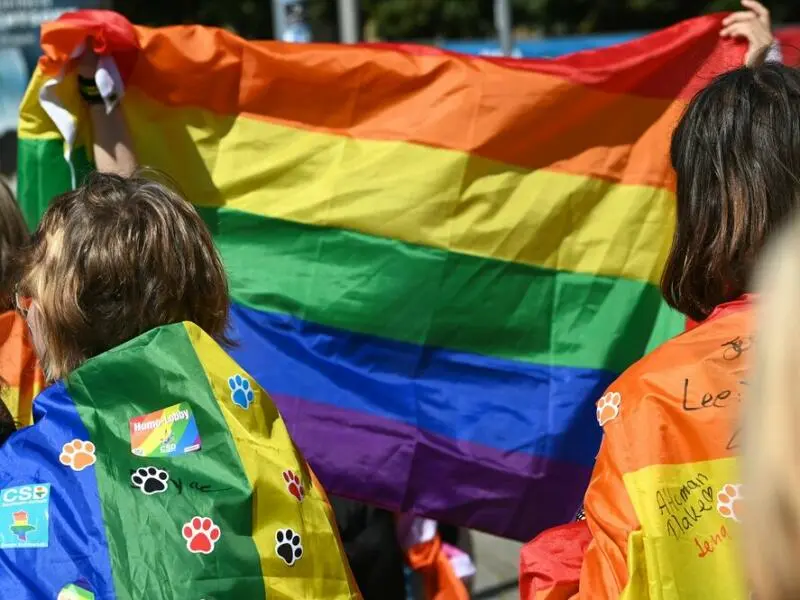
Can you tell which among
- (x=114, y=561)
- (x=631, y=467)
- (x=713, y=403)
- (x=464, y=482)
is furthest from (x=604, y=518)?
(x=464, y=482)

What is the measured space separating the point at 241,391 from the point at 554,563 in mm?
573

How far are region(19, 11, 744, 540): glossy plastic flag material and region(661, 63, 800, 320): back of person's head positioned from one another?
0.96 meters

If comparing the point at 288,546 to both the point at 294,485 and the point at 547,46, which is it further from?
the point at 547,46

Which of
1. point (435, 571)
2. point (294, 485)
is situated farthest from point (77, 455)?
point (435, 571)

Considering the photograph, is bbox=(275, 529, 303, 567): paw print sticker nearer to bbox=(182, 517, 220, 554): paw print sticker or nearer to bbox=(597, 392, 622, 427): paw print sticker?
bbox=(182, 517, 220, 554): paw print sticker

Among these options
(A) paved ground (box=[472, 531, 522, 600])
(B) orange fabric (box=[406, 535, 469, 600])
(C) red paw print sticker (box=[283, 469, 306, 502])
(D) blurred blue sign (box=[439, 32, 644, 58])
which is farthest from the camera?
(D) blurred blue sign (box=[439, 32, 644, 58])

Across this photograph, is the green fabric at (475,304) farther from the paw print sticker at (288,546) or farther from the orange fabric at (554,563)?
the paw print sticker at (288,546)

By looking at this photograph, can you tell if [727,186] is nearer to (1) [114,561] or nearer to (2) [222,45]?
(1) [114,561]

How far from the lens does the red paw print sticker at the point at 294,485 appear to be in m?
1.77

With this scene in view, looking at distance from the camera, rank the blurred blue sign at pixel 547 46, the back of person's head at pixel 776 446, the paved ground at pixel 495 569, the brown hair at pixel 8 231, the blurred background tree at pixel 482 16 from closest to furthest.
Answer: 1. the back of person's head at pixel 776 446
2. the brown hair at pixel 8 231
3. the paved ground at pixel 495 569
4. the blurred blue sign at pixel 547 46
5. the blurred background tree at pixel 482 16

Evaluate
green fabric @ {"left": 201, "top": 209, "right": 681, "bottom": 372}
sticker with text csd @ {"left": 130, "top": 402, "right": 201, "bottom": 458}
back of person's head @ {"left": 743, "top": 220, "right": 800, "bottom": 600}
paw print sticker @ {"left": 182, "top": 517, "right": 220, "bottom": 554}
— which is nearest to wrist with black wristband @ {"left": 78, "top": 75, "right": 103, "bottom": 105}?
green fabric @ {"left": 201, "top": 209, "right": 681, "bottom": 372}

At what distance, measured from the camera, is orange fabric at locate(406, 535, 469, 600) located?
3.29 meters

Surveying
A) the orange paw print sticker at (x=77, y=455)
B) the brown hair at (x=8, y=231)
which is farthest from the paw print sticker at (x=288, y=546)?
the brown hair at (x=8, y=231)

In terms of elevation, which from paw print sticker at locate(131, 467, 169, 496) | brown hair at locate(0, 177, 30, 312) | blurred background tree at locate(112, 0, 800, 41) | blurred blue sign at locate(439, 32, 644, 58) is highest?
brown hair at locate(0, 177, 30, 312)
